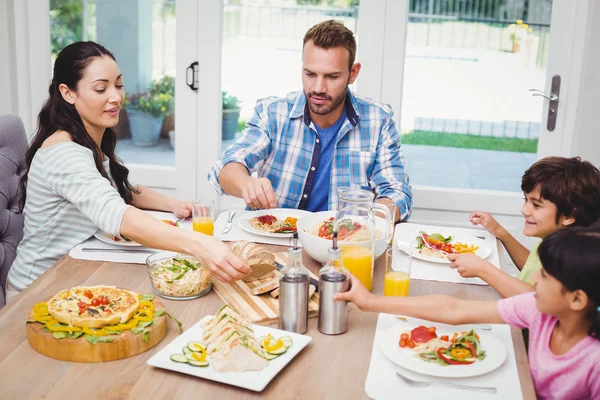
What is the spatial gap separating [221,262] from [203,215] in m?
0.41

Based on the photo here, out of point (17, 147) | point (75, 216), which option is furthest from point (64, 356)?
point (17, 147)

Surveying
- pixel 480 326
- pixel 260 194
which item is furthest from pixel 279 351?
pixel 260 194

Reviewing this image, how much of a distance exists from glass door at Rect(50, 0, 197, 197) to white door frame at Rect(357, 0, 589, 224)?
37.5 inches

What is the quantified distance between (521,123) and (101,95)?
2242 mm

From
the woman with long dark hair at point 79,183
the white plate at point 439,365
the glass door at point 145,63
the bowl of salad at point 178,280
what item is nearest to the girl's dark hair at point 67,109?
the woman with long dark hair at point 79,183

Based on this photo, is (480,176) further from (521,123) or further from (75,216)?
(75,216)

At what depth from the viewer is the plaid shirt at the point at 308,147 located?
2.73 metres

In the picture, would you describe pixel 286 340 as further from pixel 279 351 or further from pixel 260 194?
pixel 260 194

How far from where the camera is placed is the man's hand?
2123mm

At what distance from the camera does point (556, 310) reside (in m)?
1.38

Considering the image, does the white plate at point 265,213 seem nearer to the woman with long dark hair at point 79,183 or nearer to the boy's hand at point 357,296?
A: the woman with long dark hair at point 79,183

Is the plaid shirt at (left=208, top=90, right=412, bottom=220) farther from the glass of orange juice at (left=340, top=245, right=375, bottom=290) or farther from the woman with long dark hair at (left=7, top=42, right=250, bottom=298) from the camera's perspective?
the glass of orange juice at (left=340, top=245, right=375, bottom=290)

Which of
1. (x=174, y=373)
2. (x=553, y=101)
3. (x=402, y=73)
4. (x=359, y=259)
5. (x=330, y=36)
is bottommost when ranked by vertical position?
(x=174, y=373)

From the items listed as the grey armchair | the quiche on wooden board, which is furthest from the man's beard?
the quiche on wooden board
